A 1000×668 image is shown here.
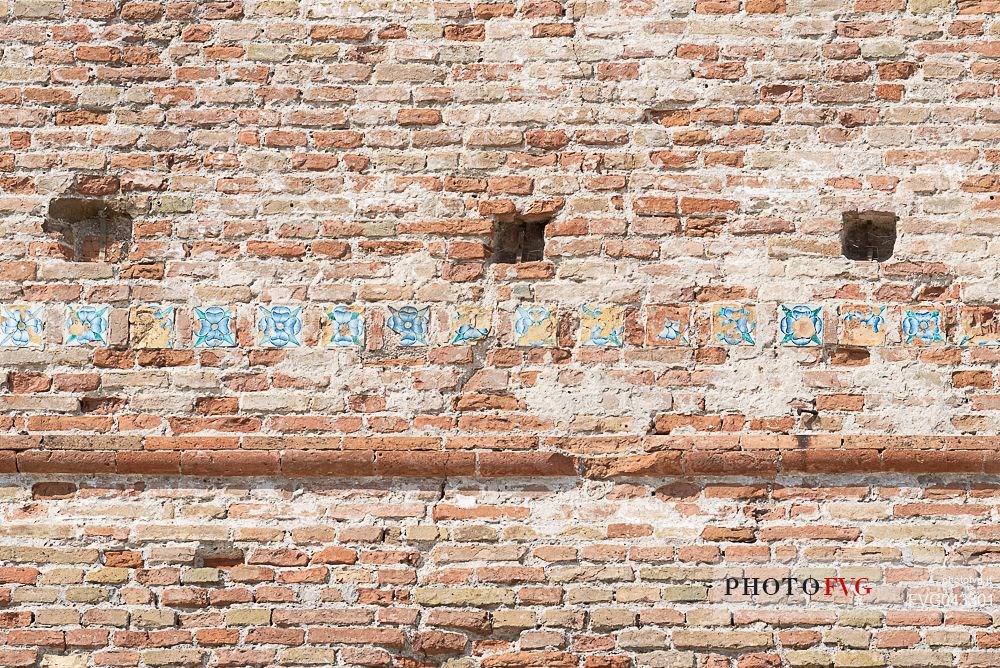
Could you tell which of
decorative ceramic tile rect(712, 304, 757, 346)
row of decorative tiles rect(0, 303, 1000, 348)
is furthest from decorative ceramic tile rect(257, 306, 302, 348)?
decorative ceramic tile rect(712, 304, 757, 346)

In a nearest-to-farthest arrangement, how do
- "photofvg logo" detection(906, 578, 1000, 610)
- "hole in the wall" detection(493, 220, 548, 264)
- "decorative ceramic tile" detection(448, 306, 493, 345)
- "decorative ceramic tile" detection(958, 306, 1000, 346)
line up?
1. "photofvg logo" detection(906, 578, 1000, 610)
2. "decorative ceramic tile" detection(958, 306, 1000, 346)
3. "decorative ceramic tile" detection(448, 306, 493, 345)
4. "hole in the wall" detection(493, 220, 548, 264)

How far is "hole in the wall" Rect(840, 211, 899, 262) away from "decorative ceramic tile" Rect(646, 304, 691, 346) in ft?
2.20

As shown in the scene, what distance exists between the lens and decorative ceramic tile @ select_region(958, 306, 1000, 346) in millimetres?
4523

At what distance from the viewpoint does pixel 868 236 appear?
4.74m

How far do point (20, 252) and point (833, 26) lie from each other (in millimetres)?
3272

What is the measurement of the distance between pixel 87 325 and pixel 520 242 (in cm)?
169

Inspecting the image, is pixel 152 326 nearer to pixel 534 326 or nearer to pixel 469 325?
pixel 469 325

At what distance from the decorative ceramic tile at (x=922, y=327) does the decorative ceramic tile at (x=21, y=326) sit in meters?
3.26

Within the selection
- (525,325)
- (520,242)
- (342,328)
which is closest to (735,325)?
(525,325)

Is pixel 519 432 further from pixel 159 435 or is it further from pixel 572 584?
pixel 159 435

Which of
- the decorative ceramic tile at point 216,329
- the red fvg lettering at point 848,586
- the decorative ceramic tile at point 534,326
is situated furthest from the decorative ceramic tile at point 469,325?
the red fvg lettering at point 848,586

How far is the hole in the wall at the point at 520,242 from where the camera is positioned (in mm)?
A: 4773

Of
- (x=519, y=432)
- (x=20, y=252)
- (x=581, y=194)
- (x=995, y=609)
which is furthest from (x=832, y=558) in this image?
(x=20, y=252)

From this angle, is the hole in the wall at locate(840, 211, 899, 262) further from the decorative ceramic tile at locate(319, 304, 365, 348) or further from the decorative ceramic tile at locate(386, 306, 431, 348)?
the decorative ceramic tile at locate(319, 304, 365, 348)
